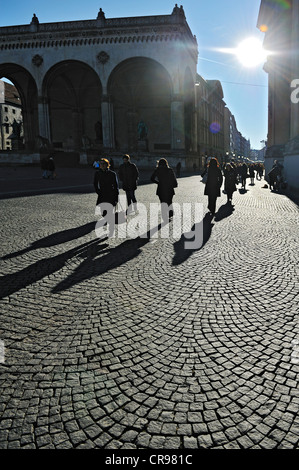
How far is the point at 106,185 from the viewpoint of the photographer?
8547 mm

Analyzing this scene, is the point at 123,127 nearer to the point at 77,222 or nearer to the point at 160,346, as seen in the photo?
the point at 77,222

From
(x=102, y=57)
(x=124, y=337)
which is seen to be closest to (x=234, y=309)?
(x=124, y=337)

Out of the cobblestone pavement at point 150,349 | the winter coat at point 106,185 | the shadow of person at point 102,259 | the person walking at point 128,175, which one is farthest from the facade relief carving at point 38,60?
the cobblestone pavement at point 150,349

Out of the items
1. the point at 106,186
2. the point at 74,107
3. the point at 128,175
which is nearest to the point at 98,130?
the point at 74,107

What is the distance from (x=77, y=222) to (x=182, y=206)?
4.40m

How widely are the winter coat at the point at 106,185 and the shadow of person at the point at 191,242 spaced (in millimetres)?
2016

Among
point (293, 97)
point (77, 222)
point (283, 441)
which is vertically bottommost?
point (283, 441)

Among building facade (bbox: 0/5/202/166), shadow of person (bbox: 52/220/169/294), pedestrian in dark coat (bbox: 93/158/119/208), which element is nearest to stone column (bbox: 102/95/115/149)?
building facade (bbox: 0/5/202/166)

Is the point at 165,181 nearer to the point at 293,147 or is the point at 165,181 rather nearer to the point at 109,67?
the point at 293,147

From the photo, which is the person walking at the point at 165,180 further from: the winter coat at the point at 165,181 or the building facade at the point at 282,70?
the building facade at the point at 282,70

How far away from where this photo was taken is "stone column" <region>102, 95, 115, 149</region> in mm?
39938

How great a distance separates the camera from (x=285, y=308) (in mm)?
3928

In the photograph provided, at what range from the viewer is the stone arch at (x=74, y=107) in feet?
→ 151

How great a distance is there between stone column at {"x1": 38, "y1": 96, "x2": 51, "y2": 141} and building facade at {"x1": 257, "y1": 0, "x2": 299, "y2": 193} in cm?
2411
